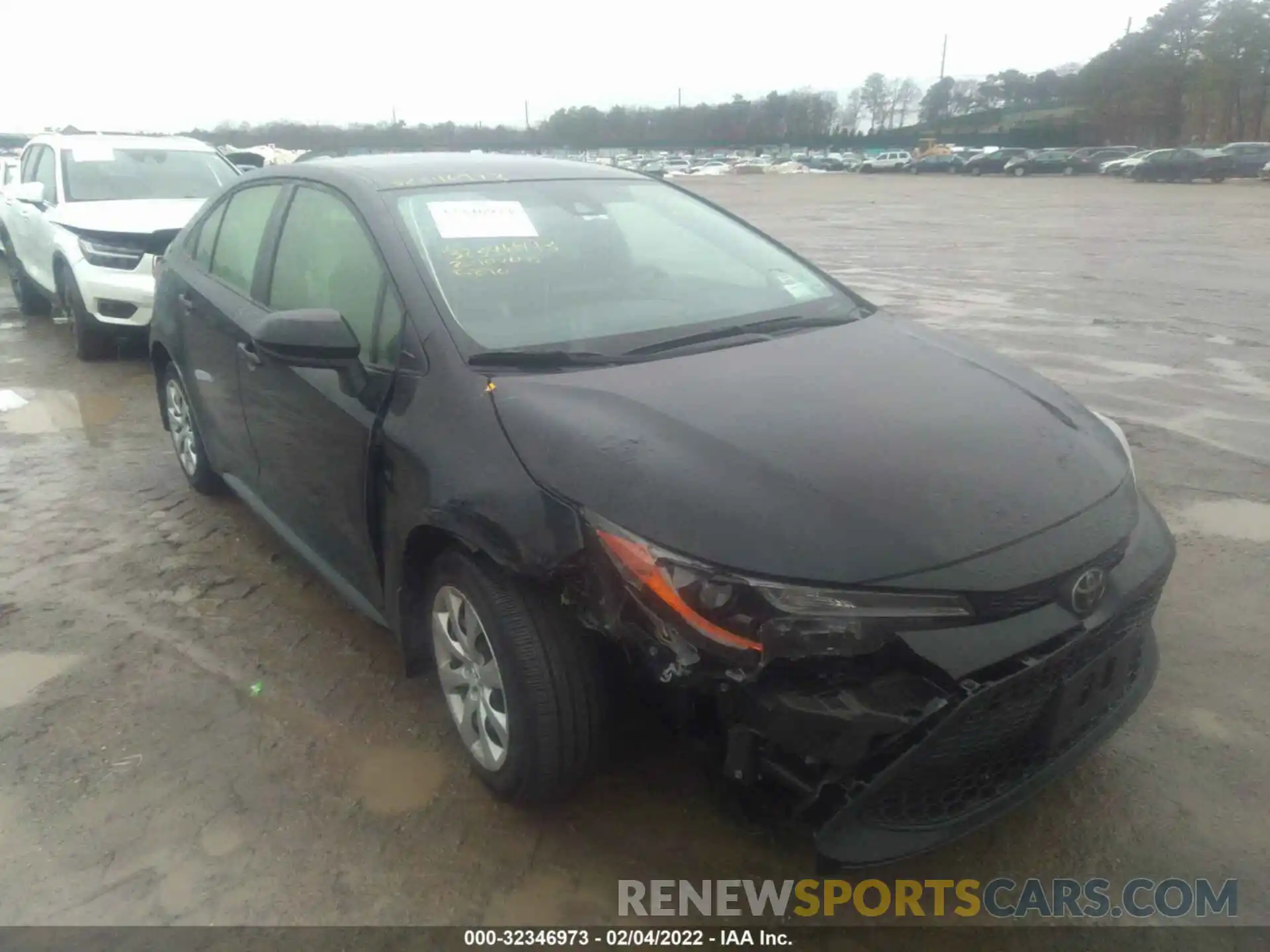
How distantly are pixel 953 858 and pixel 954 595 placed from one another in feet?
2.77

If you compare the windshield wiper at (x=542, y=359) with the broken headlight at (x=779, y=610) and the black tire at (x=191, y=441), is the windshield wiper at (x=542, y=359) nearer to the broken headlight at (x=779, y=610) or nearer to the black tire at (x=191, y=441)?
the broken headlight at (x=779, y=610)

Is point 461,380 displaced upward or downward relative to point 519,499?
upward

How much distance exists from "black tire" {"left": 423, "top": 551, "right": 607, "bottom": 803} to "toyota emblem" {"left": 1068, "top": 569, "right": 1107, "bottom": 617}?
1.07 meters

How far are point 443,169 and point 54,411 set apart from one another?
14.3ft

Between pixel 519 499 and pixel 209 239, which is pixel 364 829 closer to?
pixel 519 499

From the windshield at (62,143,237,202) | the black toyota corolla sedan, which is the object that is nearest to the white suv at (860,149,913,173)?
the windshield at (62,143,237,202)

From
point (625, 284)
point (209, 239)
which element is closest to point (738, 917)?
point (625, 284)

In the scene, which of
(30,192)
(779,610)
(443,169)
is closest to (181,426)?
(443,169)

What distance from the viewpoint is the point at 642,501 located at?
2123mm

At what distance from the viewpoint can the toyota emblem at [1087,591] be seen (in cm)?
212

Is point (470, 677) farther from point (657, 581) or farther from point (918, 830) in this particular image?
point (918, 830)

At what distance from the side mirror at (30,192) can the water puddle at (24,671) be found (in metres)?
6.31

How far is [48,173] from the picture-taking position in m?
8.70

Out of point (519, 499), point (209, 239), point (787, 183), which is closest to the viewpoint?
point (519, 499)
